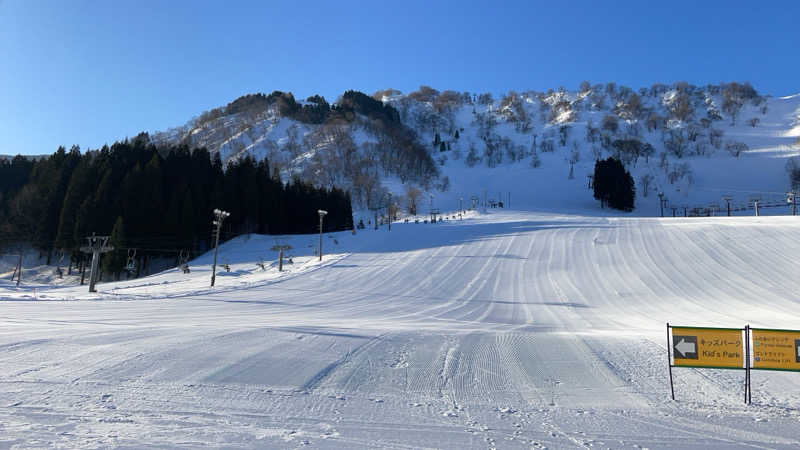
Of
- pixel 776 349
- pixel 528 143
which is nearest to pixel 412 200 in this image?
pixel 528 143

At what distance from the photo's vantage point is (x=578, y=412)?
5793 millimetres

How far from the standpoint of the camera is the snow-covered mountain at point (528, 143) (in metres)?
106

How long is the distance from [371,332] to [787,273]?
23.4 m

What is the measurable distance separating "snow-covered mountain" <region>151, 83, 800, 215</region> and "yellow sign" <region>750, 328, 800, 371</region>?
8258 cm

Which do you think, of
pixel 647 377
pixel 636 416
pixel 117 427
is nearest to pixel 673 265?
pixel 647 377

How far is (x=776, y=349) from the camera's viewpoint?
6.23 metres

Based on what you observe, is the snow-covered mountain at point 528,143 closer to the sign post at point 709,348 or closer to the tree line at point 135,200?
the tree line at point 135,200

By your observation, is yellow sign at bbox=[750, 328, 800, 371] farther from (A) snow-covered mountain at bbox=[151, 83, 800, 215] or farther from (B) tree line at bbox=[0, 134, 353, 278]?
(A) snow-covered mountain at bbox=[151, 83, 800, 215]

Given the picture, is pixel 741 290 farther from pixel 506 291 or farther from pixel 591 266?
pixel 506 291

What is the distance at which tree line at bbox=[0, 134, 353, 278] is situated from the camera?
46.7 meters

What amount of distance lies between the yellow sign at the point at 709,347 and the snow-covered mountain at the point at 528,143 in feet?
269

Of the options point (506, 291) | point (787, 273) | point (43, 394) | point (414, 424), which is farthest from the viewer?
point (506, 291)

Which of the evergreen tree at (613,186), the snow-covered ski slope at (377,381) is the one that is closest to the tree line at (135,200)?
the snow-covered ski slope at (377,381)

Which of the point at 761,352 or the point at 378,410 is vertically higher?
the point at 761,352
